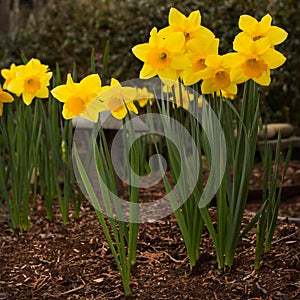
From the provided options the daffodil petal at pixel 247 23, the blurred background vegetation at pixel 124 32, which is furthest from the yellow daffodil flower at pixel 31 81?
the blurred background vegetation at pixel 124 32

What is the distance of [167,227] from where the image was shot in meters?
2.19

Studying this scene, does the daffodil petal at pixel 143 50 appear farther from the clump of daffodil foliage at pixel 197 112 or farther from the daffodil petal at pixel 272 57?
the daffodil petal at pixel 272 57

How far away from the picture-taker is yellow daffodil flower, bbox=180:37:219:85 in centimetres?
157

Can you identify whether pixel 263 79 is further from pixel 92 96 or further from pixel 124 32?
pixel 124 32

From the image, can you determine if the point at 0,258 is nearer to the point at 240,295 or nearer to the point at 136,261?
the point at 136,261

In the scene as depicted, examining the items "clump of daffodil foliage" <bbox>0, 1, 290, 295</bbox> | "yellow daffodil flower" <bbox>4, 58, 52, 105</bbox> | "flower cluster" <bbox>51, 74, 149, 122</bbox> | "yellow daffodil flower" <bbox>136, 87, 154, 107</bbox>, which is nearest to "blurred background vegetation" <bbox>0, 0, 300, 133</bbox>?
"yellow daffodil flower" <bbox>136, 87, 154, 107</bbox>

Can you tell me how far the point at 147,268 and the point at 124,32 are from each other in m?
3.64

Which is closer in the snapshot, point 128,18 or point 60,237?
point 60,237

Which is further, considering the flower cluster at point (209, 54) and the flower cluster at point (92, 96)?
the flower cluster at point (92, 96)

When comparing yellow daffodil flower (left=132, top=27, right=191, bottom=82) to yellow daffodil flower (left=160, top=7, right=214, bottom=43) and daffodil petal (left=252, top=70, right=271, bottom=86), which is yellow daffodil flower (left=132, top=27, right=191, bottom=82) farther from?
daffodil petal (left=252, top=70, right=271, bottom=86)

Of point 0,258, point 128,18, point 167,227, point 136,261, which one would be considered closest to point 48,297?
point 136,261

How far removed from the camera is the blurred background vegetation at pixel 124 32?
175 inches

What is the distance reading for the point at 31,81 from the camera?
2.22m

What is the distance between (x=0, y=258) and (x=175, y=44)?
1027 millimetres
